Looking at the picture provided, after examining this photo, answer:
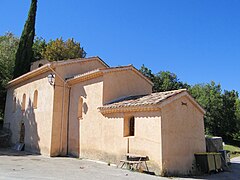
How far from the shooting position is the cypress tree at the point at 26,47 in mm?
25109

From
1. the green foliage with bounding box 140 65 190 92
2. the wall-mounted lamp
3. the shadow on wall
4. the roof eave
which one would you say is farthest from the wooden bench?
the green foliage with bounding box 140 65 190 92

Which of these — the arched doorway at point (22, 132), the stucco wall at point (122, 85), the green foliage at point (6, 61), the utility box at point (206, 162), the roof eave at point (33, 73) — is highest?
the green foliage at point (6, 61)

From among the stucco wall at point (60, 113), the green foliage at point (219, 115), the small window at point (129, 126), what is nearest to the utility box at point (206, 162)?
the small window at point (129, 126)

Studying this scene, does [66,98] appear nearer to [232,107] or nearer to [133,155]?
[133,155]

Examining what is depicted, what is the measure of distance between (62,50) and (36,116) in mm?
17302

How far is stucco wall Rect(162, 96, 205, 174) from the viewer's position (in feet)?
36.6

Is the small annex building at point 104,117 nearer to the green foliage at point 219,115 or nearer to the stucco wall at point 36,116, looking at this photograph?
the stucco wall at point 36,116

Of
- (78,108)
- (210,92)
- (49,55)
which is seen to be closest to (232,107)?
(210,92)

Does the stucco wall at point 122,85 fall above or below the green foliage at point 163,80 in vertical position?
below

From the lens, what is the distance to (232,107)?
44.3 meters

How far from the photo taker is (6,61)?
28047 mm

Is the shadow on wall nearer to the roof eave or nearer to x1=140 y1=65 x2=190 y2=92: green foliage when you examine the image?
the roof eave

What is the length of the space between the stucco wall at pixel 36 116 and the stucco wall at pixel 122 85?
4458 mm

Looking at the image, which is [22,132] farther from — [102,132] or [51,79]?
[102,132]
